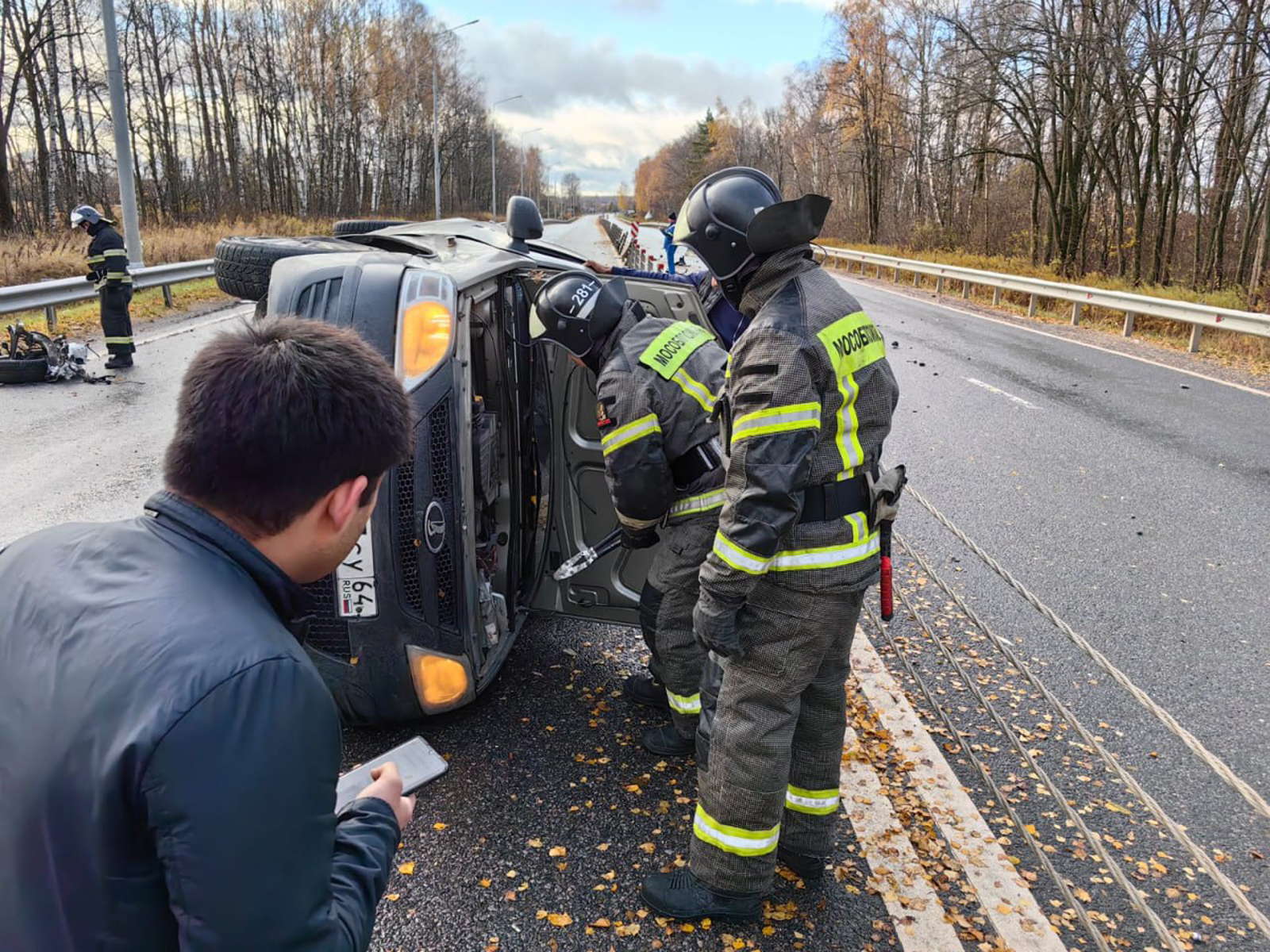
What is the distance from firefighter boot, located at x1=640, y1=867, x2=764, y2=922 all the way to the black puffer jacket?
1.59 meters

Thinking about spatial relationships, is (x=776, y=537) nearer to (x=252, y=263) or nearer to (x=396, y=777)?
(x=396, y=777)

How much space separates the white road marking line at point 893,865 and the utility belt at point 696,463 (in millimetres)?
1217

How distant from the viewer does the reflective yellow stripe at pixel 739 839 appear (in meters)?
2.46

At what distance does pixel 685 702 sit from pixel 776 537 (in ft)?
3.76

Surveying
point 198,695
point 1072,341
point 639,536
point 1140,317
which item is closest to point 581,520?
point 639,536

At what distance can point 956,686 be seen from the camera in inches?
152

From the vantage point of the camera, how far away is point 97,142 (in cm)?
3291

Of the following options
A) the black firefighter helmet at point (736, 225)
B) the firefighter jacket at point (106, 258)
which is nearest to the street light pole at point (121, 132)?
the firefighter jacket at point (106, 258)

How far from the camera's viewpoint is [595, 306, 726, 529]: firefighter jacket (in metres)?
3.12

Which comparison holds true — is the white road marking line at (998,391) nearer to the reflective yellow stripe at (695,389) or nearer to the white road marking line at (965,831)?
the white road marking line at (965,831)

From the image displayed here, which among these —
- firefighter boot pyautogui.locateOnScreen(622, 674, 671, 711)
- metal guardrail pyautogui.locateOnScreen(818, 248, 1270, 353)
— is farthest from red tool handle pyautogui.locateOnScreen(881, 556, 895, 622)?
metal guardrail pyautogui.locateOnScreen(818, 248, 1270, 353)

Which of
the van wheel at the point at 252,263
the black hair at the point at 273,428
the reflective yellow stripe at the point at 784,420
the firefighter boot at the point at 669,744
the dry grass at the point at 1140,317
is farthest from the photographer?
the dry grass at the point at 1140,317

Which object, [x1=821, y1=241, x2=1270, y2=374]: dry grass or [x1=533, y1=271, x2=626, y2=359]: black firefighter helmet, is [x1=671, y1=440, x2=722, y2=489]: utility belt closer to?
[x1=533, y1=271, x2=626, y2=359]: black firefighter helmet

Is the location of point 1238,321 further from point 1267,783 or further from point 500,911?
point 500,911
